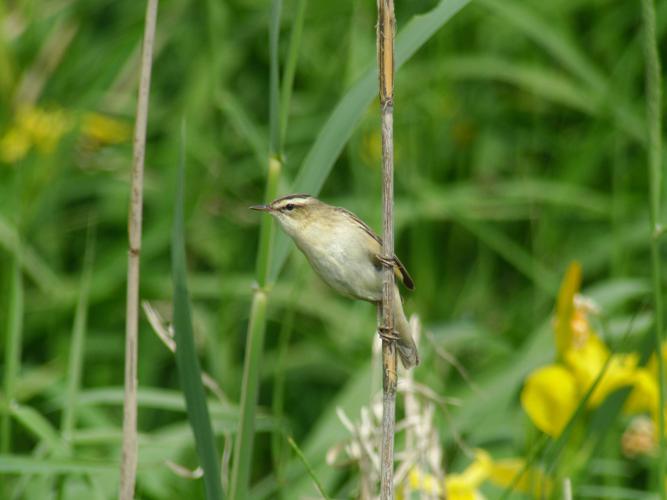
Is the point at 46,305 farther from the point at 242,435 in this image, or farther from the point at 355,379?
the point at 242,435

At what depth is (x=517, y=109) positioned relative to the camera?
457cm

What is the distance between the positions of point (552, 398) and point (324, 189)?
232cm

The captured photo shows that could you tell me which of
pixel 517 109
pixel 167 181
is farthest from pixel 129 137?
pixel 517 109

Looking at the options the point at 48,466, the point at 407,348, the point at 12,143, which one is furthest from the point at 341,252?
the point at 12,143

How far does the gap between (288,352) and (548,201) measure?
3.70 ft

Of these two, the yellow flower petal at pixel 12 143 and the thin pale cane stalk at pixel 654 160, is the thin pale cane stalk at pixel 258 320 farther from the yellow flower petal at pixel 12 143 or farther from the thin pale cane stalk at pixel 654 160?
the yellow flower petal at pixel 12 143

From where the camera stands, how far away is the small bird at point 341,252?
1826mm

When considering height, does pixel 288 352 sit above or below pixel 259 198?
below

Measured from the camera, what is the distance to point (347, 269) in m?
1.84

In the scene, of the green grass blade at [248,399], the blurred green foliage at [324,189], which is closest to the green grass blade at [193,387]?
the green grass blade at [248,399]

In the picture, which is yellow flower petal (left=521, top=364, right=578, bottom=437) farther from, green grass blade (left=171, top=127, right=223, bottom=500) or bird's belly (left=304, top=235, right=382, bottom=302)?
green grass blade (left=171, top=127, right=223, bottom=500)

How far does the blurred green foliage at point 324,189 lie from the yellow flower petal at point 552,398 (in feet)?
3.04

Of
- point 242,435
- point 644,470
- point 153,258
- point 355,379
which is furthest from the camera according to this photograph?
point 153,258

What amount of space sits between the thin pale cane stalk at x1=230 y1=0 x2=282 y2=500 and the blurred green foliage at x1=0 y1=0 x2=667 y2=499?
57.7 inches
